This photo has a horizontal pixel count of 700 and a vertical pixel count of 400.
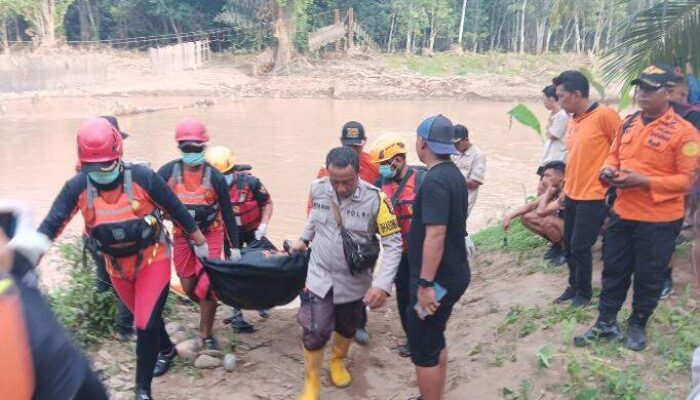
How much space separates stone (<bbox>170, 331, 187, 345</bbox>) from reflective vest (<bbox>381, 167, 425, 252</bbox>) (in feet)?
6.15

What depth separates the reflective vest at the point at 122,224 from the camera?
3.69 meters

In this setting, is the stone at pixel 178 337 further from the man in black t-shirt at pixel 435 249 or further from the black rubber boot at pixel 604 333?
the black rubber boot at pixel 604 333

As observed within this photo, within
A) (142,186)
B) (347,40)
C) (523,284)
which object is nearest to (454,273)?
(142,186)

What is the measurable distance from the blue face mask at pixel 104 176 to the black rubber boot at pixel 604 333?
124 inches

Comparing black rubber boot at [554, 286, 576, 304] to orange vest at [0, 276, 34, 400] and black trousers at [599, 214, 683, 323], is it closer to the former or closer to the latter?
black trousers at [599, 214, 683, 323]

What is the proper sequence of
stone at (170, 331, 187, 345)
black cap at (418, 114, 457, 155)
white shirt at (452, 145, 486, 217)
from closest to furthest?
black cap at (418, 114, 457, 155) < stone at (170, 331, 187, 345) < white shirt at (452, 145, 486, 217)

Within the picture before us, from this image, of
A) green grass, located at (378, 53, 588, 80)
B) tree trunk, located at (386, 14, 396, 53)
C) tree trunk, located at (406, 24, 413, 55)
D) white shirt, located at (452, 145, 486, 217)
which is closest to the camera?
white shirt, located at (452, 145, 486, 217)

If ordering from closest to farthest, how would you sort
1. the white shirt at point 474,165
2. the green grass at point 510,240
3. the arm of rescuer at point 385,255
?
the arm of rescuer at point 385,255
the white shirt at point 474,165
the green grass at point 510,240

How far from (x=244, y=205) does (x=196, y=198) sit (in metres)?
0.85

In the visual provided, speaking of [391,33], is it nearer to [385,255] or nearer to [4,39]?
[4,39]

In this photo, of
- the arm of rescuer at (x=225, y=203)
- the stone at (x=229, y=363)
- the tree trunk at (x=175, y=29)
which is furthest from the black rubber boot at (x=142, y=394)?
the tree trunk at (x=175, y=29)

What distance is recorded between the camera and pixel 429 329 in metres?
3.62

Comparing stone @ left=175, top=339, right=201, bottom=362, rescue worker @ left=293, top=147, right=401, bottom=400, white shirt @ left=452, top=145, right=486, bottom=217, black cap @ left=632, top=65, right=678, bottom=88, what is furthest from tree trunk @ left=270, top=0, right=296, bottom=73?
black cap @ left=632, top=65, right=678, bottom=88

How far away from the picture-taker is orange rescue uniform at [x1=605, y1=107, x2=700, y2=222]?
389cm
